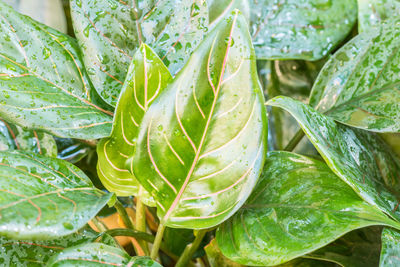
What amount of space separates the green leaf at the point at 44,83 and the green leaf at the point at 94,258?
0.15m

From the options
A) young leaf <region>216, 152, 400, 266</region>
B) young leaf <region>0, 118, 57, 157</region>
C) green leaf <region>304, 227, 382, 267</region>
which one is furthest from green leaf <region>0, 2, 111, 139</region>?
green leaf <region>304, 227, 382, 267</region>

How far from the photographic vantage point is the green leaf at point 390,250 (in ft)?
1.45

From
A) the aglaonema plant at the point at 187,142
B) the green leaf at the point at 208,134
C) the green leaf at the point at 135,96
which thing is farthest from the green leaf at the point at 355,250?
the green leaf at the point at 135,96

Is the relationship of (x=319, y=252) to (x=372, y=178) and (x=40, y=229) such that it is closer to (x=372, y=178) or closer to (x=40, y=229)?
(x=372, y=178)

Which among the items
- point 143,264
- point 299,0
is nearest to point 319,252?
point 143,264

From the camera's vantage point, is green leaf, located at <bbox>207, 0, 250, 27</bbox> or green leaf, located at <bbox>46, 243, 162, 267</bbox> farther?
green leaf, located at <bbox>207, 0, 250, 27</bbox>

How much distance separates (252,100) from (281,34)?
0.42 meters

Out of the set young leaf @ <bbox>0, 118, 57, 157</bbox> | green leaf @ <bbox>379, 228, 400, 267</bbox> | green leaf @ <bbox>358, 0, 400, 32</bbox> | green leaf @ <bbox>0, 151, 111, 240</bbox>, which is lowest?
green leaf @ <bbox>379, 228, 400, 267</bbox>

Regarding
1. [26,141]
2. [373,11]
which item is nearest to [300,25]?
[373,11]

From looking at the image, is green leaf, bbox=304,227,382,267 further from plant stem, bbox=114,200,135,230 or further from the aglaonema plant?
plant stem, bbox=114,200,135,230

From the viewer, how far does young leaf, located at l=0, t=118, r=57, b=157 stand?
673 millimetres

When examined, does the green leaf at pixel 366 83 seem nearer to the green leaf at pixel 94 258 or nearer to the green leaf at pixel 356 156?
the green leaf at pixel 356 156

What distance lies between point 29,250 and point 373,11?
2.40 ft

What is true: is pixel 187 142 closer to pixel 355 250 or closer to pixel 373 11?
pixel 355 250
